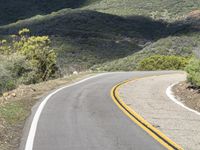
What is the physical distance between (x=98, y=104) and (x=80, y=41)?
63.9m

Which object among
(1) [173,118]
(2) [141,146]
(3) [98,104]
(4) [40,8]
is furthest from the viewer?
(4) [40,8]

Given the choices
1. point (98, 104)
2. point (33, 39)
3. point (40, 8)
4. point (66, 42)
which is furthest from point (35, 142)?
point (40, 8)

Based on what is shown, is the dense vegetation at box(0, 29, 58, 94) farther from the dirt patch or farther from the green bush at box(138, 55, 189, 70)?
the green bush at box(138, 55, 189, 70)

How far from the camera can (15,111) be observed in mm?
15758

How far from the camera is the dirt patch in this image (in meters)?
18.6

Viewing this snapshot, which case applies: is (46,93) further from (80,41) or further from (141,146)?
(80,41)

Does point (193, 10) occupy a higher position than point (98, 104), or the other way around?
point (98, 104)

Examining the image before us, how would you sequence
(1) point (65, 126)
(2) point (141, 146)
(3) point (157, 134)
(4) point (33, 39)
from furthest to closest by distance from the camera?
(4) point (33, 39) < (1) point (65, 126) < (3) point (157, 134) < (2) point (141, 146)

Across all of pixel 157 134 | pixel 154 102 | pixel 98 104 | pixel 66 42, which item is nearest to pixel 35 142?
pixel 157 134

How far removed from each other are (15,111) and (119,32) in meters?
78.8

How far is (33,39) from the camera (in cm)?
4475

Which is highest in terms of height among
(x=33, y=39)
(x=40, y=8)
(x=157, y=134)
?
(x=157, y=134)

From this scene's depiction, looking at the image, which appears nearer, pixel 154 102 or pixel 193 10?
pixel 154 102

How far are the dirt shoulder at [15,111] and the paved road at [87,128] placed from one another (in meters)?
0.28
